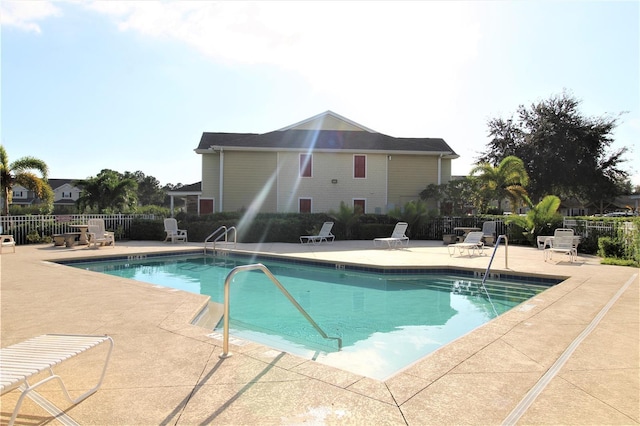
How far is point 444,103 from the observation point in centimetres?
1362

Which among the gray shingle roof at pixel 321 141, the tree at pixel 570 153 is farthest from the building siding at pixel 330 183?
the tree at pixel 570 153

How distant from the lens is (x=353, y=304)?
25.7 ft

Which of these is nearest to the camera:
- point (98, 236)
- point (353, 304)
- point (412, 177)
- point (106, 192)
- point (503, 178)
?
point (353, 304)

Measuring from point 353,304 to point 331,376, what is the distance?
4579 millimetres

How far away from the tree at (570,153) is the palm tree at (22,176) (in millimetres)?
30703

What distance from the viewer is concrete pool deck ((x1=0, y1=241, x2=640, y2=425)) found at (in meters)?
2.70

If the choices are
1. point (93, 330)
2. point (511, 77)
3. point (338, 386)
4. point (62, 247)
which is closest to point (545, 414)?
point (338, 386)

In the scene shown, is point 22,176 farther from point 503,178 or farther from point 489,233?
point 503,178

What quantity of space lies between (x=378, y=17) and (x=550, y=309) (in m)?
7.04

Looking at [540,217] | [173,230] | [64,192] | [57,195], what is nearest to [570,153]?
[540,217]

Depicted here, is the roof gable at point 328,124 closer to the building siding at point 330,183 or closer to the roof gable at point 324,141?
the roof gable at point 324,141

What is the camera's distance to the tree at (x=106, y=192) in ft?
→ 79.2

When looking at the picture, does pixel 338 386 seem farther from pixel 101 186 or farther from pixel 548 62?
pixel 101 186

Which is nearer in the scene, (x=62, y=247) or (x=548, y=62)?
(x=548, y=62)
